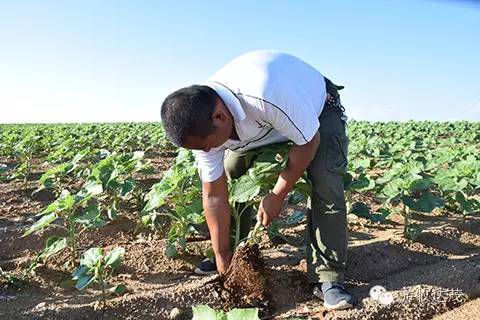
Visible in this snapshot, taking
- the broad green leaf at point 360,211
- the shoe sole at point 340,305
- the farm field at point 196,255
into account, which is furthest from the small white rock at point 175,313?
the broad green leaf at point 360,211

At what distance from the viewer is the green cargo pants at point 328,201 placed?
260 cm

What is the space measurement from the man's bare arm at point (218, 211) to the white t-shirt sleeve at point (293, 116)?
481 mm

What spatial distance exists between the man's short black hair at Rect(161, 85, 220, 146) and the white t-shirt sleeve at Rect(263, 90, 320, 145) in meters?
0.25

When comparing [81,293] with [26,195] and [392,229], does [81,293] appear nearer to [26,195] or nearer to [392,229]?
[392,229]

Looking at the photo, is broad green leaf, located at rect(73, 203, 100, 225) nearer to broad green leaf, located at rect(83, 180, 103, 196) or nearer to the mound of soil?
broad green leaf, located at rect(83, 180, 103, 196)

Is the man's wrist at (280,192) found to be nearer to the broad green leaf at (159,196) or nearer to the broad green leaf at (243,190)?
the broad green leaf at (243,190)

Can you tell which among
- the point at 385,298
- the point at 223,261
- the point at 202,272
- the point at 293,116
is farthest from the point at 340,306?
the point at 293,116

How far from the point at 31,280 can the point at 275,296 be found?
141cm

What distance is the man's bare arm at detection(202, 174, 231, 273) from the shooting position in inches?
103

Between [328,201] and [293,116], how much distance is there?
618 millimetres

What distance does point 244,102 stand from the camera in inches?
88.4

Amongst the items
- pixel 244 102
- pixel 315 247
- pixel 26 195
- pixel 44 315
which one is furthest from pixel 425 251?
pixel 26 195

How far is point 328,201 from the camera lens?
2656mm

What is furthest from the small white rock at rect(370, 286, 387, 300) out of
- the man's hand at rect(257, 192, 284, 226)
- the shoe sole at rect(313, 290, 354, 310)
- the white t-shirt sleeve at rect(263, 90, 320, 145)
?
the white t-shirt sleeve at rect(263, 90, 320, 145)
